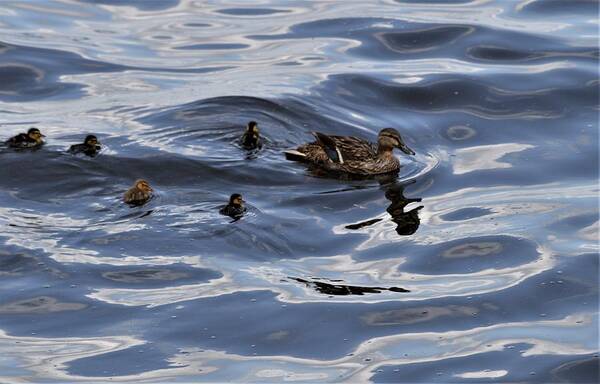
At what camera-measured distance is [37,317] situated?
1237 cm

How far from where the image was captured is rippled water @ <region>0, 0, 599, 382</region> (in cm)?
1202

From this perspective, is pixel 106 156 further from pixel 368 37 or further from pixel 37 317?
pixel 368 37

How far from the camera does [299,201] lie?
1532 centimetres

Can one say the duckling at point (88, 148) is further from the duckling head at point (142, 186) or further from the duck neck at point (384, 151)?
the duck neck at point (384, 151)

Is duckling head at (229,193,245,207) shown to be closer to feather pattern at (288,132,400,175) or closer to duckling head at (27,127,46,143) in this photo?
feather pattern at (288,132,400,175)

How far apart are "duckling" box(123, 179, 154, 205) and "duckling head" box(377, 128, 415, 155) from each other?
3197 millimetres

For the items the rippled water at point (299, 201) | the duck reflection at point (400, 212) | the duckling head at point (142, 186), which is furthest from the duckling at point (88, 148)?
the duck reflection at point (400, 212)

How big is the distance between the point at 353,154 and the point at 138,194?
125 inches

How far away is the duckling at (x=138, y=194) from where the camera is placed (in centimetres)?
1471

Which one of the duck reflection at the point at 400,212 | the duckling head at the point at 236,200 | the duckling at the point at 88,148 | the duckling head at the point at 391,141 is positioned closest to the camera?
the duckling head at the point at 236,200

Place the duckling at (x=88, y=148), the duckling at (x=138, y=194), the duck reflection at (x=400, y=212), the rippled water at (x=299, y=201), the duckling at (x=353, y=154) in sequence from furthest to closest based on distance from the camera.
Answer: the duckling at (x=353, y=154), the duckling at (x=88, y=148), the duck reflection at (x=400, y=212), the duckling at (x=138, y=194), the rippled water at (x=299, y=201)

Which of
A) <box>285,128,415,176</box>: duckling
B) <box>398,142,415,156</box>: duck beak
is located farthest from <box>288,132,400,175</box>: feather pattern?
<box>398,142,415,156</box>: duck beak

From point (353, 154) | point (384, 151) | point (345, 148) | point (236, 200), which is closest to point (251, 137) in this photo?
point (345, 148)

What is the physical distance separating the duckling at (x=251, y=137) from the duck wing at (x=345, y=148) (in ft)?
2.31
